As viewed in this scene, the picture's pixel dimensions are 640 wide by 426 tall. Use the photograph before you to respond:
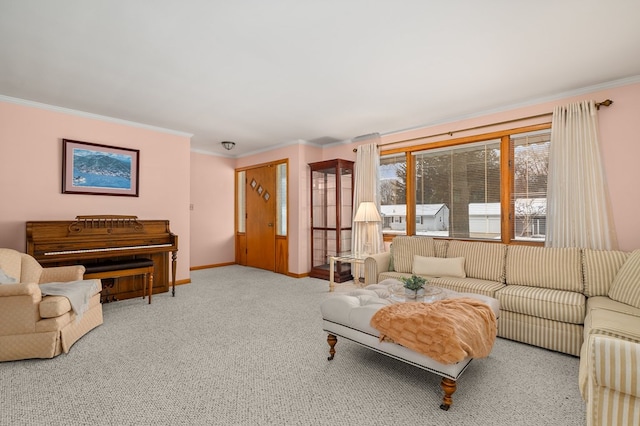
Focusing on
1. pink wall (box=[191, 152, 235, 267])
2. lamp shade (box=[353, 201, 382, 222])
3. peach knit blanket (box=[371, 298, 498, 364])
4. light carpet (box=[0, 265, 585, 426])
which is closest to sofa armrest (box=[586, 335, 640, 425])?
light carpet (box=[0, 265, 585, 426])

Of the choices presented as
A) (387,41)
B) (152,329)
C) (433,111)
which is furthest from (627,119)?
(152,329)

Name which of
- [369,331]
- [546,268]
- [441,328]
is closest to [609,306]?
[546,268]

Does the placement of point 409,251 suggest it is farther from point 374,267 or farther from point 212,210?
point 212,210

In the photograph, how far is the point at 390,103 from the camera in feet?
12.3

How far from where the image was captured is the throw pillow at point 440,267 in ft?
11.6

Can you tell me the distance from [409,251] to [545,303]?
1.63 metres

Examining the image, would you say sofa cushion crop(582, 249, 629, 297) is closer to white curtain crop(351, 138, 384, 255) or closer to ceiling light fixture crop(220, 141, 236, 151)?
white curtain crop(351, 138, 384, 255)

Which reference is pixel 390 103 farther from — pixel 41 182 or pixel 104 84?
pixel 41 182

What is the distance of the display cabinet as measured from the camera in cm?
536

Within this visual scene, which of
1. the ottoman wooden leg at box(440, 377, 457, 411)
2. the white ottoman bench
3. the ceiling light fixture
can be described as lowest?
the ottoman wooden leg at box(440, 377, 457, 411)

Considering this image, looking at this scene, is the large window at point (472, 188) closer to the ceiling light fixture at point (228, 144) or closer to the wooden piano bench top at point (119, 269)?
the ceiling light fixture at point (228, 144)

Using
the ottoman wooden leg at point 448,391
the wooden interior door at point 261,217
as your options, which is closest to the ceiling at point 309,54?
the wooden interior door at point 261,217

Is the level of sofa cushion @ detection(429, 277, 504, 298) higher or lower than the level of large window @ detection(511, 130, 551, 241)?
lower

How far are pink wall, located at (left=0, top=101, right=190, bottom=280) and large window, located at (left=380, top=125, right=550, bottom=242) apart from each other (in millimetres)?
3573
